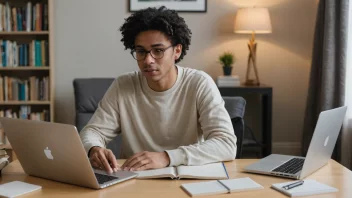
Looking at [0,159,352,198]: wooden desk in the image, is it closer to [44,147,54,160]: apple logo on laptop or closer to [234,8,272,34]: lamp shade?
[44,147,54,160]: apple logo on laptop

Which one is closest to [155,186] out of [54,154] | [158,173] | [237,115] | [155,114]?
[158,173]

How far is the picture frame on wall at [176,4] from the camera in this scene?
408 cm

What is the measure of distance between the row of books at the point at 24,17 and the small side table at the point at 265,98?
152cm

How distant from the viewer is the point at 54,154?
1457 millimetres

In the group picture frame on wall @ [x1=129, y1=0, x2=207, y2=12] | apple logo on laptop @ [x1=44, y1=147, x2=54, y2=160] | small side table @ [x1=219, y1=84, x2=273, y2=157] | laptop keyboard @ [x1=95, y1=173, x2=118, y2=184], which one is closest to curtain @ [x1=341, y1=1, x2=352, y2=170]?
small side table @ [x1=219, y1=84, x2=273, y2=157]

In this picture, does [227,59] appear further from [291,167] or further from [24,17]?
[291,167]

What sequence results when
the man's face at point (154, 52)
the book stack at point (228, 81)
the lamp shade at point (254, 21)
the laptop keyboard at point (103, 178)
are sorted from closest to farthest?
the laptop keyboard at point (103, 178) → the man's face at point (154, 52) → the lamp shade at point (254, 21) → the book stack at point (228, 81)

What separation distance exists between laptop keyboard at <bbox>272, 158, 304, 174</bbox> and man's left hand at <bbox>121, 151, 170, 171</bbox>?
371 mm

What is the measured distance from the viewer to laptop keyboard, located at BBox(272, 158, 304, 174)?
5.22 ft

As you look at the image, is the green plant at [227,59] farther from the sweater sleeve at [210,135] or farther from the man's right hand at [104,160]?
the man's right hand at [104,160]

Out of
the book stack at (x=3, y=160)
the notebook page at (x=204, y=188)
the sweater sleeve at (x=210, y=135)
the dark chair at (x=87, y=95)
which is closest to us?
the notebook page at (x=204, y=188)

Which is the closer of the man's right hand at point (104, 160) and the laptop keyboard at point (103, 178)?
the laptop keyboard at point (103, 178)

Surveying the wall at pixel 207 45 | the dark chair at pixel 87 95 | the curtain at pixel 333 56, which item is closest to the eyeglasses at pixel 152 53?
the dark chair at pixel 87 95

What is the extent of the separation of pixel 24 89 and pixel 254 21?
1.91 meters
